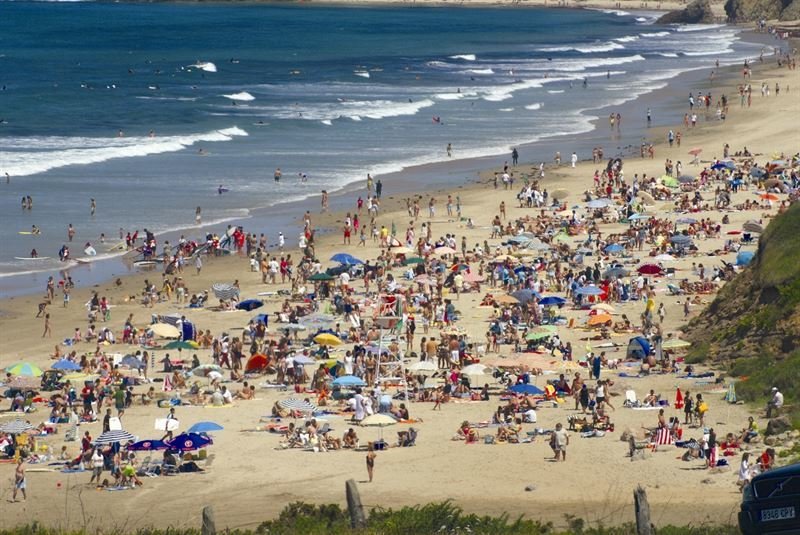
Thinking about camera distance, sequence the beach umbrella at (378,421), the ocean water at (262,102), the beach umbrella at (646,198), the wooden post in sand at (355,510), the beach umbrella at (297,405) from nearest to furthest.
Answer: the wooden post in sand at (355,510) → the beach umbrella at (378,421) → the beach umbrella at (297,405) → the beach umbrella at (646,198) → the ocean water at (262,102)

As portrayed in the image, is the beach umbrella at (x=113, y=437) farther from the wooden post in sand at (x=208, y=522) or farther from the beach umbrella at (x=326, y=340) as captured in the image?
the wooden post in sand at (x=208, y=522)

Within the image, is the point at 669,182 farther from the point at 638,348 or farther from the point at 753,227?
the point at 638,348

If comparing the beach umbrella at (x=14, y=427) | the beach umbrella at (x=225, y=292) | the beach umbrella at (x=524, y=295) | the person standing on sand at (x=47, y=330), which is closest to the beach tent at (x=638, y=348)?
the beach umbrella at (x=524, y=295)

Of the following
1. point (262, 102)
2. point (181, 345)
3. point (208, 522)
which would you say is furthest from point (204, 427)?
point (262, 102)

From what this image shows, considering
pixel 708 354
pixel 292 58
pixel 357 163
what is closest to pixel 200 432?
pixel 708 354

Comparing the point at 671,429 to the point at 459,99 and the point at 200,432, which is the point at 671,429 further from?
the point at 459,99

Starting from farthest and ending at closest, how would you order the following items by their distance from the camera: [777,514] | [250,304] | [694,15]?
[694,15]
[250,304]
[777,514]

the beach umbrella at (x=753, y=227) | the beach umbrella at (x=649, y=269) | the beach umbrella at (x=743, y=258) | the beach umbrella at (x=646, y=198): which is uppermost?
the beach umbrella at (x=646, y=198)

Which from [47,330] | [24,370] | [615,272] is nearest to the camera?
[24,370]
